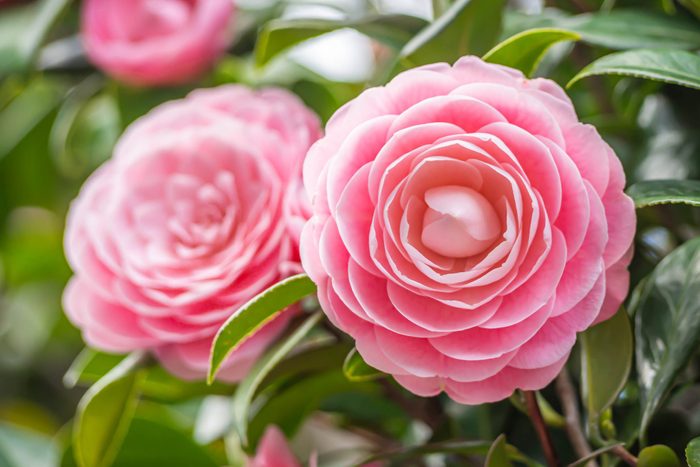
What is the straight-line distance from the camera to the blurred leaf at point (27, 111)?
1.07 meters

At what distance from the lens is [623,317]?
50 centimetres

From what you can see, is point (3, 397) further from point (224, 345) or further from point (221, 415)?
point (224, 345)

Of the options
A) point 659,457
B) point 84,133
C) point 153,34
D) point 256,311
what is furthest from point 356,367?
point 84,133

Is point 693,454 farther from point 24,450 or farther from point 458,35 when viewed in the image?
point 24,450

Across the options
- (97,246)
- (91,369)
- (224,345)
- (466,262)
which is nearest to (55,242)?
(91,369)

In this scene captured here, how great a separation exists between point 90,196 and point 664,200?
42cm

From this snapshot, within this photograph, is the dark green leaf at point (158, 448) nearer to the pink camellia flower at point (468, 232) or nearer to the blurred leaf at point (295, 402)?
the blurred leaf at point (295, 402)

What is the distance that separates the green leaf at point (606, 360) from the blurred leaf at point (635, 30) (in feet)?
0.61

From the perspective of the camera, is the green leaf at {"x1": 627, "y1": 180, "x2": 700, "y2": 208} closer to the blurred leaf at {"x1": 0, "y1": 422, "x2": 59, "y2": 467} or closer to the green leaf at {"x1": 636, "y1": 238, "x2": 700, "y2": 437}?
the green leaf at {"x1": 636, "y1": 238, "x2": 700, "y2": 437}

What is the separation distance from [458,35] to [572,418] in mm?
264

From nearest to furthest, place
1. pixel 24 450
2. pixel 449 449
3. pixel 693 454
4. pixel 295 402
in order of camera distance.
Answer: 1. pixel 693 454
2. pixel 449 449
3. pixel 295 402
4. pixel 24 450

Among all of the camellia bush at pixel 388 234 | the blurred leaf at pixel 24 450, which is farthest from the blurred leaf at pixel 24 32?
the blurred leaf at pixel 24 450

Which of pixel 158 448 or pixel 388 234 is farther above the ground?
pixel 388 234

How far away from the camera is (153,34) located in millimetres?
875
